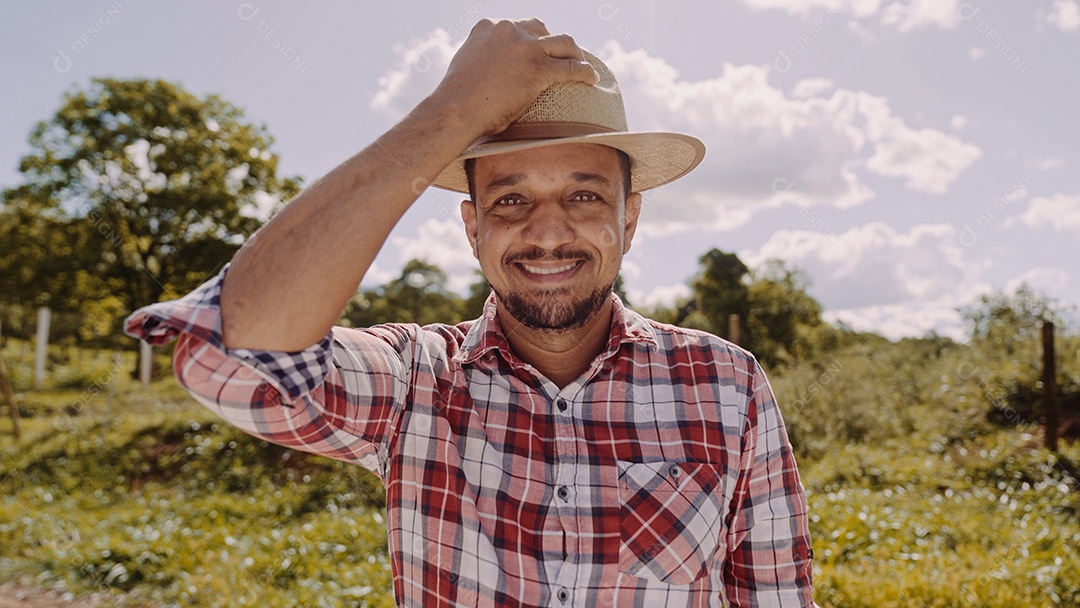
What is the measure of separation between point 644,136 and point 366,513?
17.7 feet

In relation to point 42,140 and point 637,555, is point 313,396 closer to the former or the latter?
point 637,555

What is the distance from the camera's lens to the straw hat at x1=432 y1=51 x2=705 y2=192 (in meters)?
1.66

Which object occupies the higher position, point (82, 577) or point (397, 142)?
point (397, 142)

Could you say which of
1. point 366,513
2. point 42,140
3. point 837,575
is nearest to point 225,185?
point 42,140

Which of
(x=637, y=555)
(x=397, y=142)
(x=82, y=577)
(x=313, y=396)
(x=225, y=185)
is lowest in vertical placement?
(x=82, y=577)

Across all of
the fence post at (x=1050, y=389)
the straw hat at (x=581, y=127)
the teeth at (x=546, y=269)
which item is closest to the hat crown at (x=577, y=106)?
the straw hat at (x=581, y=127)

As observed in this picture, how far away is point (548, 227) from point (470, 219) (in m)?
0.30

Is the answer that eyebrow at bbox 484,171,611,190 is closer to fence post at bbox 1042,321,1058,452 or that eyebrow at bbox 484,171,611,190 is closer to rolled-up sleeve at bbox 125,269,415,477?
rolled-up sleeve at bbox 125,269,415,477

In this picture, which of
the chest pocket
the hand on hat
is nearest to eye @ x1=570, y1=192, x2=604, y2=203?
the hand on hat

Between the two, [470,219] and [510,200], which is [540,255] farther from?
[470,219]

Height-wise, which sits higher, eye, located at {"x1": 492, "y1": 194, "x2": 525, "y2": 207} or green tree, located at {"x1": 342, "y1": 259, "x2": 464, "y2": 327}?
green tree, located at {"x1": 342, "y1": 259, "x2": 464, "y2": 327}

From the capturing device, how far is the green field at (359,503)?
4668mm

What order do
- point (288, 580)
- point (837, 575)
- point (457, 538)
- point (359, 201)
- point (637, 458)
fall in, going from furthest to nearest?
point (288, 580)
point (837, 575)
point (637, 458)
point (457, 538)
point (359, 201)

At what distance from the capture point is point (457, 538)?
59.5 inches
